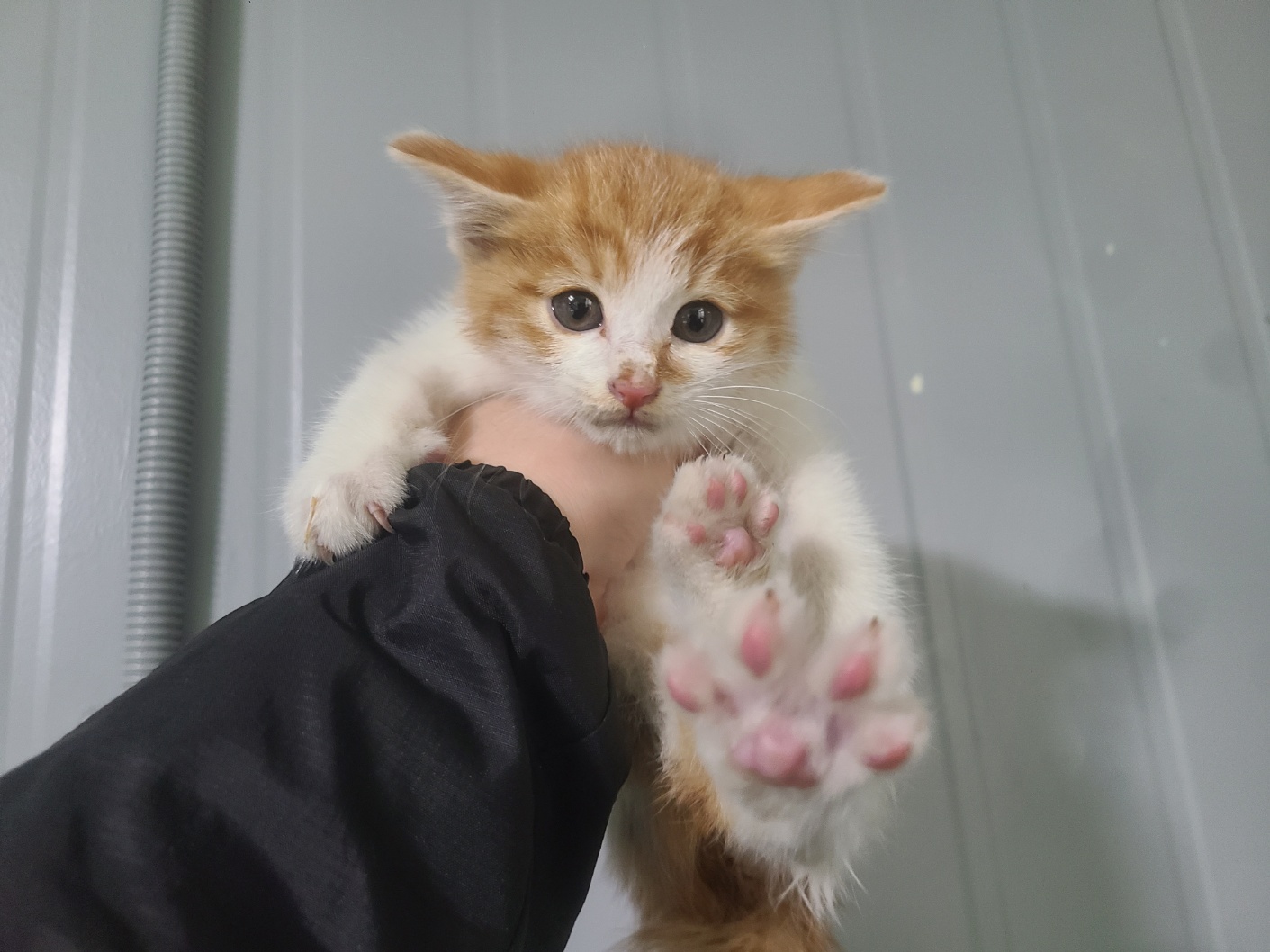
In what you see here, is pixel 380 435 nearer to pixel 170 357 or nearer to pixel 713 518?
pixel 713 518

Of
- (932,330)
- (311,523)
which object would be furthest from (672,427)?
(932,330)

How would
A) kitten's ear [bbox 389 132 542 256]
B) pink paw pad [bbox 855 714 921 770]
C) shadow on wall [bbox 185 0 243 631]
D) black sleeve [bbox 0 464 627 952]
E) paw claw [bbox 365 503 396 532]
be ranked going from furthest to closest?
shadow on wall [bbox 185 0 243 631] → kitten's ear [bbox 389 132 542 256] → paw claw [bbox 365 503 396 532] → pink paw pad [bbox 855 714 921 770] → black sleeve [bbox 0 464 627 952]

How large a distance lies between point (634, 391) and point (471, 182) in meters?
0.39

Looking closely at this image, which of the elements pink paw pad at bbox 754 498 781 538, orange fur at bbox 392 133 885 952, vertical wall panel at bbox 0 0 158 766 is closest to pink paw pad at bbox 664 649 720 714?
orange fur at bbox 392 133 885 952

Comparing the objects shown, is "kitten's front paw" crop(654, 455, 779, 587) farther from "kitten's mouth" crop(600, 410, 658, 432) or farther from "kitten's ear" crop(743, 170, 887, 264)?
"kitten's ear" crop(743, 170, 887, 264)

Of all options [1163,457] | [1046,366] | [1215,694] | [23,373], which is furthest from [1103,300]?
[23,373]

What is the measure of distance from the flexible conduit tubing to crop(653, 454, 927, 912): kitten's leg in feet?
3.57

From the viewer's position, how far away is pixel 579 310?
111cm

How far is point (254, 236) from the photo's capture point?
1.66 m

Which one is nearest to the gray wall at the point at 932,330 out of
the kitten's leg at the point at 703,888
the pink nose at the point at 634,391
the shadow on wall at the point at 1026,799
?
the shadow on wall at the point at 1026,799

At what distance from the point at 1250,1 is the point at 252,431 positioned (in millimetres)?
→ 2685

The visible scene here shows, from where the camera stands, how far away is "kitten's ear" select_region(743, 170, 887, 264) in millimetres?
1091

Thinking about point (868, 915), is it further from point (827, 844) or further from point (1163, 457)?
point (1163, 457)

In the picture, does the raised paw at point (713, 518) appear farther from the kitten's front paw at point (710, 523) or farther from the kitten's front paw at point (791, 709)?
the kitten's front paw at point (791, 709)
